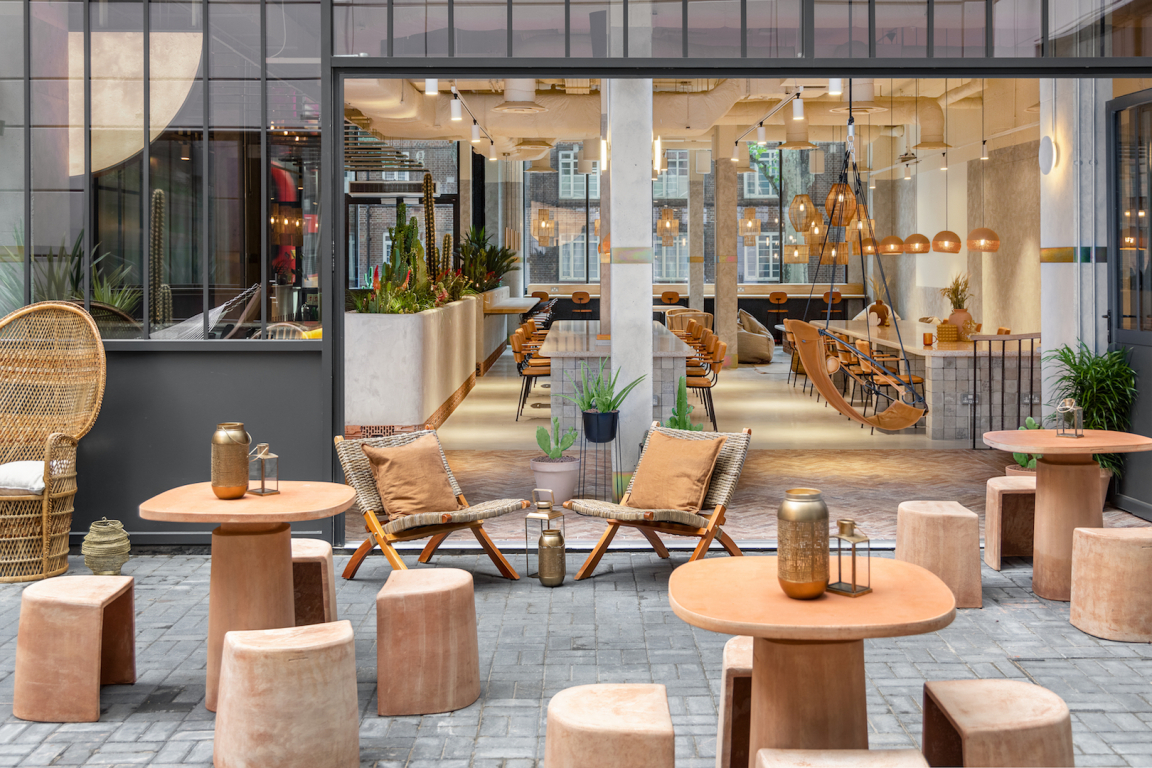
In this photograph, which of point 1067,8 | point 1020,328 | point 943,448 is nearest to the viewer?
point 1067,8

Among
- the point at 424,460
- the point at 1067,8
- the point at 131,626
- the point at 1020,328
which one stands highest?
the point at 1067,8

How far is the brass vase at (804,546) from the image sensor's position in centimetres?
287

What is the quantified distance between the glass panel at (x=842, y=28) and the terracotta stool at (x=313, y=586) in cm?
385

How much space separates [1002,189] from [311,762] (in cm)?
1499

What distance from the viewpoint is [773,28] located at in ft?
20.0

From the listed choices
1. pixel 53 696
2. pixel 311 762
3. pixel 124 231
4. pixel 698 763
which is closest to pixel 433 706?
pixel 311 762

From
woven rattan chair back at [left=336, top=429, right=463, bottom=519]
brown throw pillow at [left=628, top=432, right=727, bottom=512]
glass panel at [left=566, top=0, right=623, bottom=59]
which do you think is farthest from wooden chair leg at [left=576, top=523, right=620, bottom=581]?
glass panel at [left=566, top=0, right=623, bottom=59]

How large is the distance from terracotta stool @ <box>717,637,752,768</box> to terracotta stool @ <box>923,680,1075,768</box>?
52 cm

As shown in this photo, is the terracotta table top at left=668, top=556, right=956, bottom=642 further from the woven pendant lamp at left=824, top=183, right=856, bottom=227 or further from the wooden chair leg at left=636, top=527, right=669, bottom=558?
the woven pendant lamp at left=824, top=183, right=856, bottom=227

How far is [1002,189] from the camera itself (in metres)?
15.8

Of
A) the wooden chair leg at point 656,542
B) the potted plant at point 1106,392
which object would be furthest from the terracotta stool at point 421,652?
the potted plant at point 1106,392

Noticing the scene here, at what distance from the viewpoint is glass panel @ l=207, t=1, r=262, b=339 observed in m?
6.13

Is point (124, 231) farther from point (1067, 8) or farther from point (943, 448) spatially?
point (943, 448)

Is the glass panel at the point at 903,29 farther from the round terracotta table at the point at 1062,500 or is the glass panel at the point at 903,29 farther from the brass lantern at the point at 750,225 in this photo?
the brass lantern at the point at 750,225
